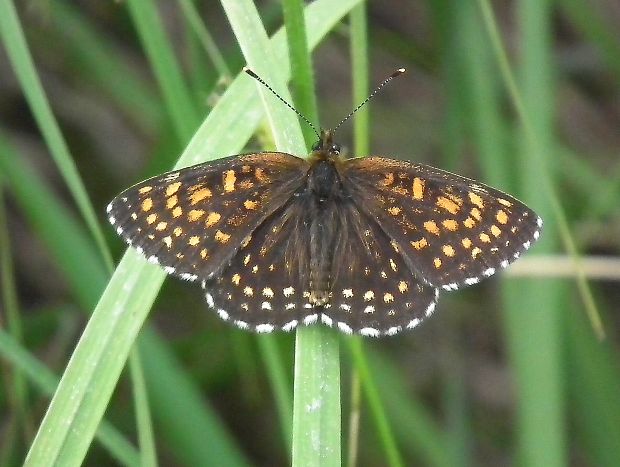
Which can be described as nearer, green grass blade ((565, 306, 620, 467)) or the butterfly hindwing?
the butterfly hindwing

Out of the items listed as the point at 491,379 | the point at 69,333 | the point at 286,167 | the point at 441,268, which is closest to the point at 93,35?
the point at 69,333

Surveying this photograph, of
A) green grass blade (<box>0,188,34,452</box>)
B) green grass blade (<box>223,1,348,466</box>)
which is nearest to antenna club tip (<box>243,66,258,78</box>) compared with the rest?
green grass blade (<box>223,1,348,466</box>)

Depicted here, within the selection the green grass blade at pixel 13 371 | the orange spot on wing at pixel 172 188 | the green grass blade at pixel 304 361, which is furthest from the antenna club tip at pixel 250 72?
the green grass blade at pixel 13 371

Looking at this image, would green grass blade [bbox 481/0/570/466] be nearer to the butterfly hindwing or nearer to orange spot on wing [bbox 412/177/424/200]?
orange spot on wing [bbox 412/177/424/200]

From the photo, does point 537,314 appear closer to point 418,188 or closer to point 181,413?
point 418,188

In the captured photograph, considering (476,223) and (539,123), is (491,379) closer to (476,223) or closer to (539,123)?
(539,123)

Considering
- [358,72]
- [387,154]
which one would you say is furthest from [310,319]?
[387,154]

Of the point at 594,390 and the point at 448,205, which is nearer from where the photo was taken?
the point at 448,205
